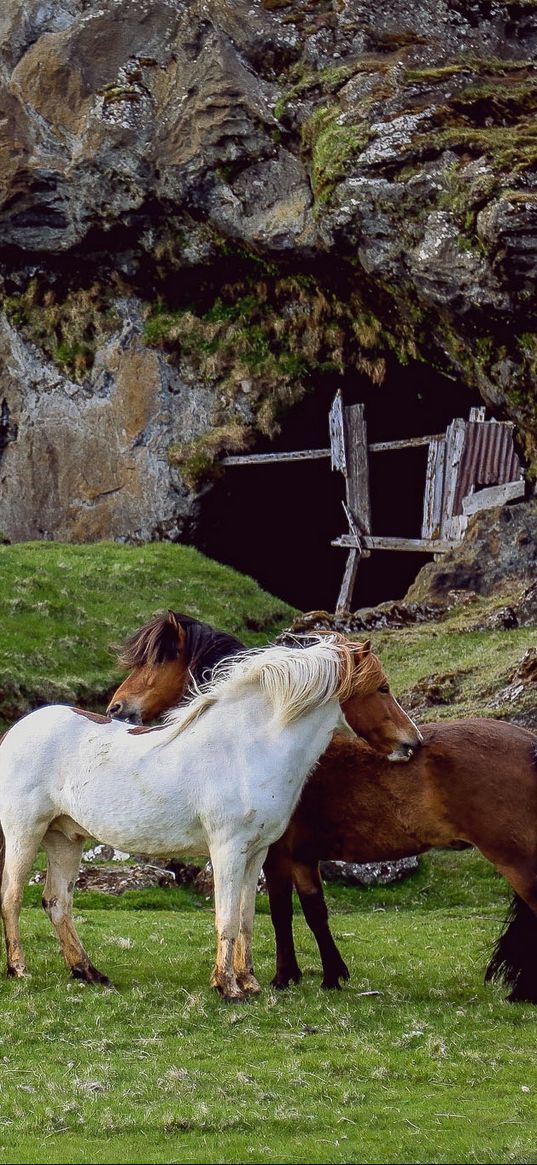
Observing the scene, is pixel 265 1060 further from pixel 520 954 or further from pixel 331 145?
pixel 331 145

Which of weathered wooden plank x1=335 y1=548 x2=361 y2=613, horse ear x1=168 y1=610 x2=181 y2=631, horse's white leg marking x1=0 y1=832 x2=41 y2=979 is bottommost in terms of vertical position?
weathered wooden plank x1=335 y1=548 x2=361 y2=613

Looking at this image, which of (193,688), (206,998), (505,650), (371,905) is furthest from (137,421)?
(206,998)

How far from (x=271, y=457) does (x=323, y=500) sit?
132 inches

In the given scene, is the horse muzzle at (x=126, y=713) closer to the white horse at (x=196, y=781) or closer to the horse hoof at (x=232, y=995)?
the white horse at (x=196, y=781)

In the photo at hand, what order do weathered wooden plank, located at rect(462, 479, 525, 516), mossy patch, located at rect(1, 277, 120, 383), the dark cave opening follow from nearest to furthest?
weathered wooden plank, located at rect(462, 479, 525, 516), the dark cave opening, mossy patch, located at rect(1, 277, 120, 383)

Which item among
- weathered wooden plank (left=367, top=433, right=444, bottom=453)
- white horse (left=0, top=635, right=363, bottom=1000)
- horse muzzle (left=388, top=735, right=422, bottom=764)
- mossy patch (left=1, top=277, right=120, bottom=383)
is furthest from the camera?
mossy patch (left=1, top=277, right=120, bottom=383)

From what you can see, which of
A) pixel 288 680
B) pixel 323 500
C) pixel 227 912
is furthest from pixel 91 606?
pixel 227 912

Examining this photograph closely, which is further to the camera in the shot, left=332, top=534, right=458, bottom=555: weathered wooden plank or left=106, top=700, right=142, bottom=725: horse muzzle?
left=332, top=534, right=458, bottom=555: weathered wooden plank

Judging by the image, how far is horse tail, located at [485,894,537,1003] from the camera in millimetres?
10359

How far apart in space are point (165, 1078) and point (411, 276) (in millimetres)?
19875

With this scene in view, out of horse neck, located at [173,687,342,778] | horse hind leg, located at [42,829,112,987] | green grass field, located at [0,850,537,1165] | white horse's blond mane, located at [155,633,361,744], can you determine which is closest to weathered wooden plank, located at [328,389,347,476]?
green grass field, located at [0,850,537,1165]

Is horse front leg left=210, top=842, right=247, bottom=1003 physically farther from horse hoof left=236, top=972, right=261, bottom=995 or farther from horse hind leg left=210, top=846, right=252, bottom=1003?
horse hoof left=236, top=972, right=261, bottom=995

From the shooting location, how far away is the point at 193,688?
11.6m

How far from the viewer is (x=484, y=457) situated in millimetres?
31281
